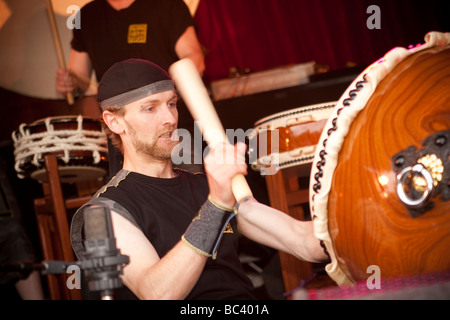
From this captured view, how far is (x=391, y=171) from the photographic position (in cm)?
113

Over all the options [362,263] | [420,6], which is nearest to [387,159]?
[362,263]

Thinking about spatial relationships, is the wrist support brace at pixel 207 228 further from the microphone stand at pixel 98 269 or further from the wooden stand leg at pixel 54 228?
the wooden stand leg at pixel 54 228

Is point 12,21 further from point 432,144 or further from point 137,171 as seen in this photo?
point 432,144

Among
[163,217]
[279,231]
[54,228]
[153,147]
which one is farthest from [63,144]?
[279,231]

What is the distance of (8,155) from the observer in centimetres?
315

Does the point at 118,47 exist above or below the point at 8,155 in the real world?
above

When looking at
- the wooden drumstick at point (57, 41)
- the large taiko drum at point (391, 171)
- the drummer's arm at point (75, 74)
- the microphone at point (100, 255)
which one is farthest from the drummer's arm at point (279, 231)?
the wooden drumstick at point (57, 41)

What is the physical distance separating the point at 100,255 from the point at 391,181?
630 mm

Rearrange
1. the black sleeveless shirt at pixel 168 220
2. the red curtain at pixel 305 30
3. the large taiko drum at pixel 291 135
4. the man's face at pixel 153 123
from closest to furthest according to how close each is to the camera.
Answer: the black sleeveless shirt at pixel 168 220
the man's face at pixel 153 123
the large taiko drum at pixel 291 135
the red curtain at pixel 305 30

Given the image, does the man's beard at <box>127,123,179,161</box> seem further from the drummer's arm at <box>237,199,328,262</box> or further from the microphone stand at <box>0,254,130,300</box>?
the microphone stand at <box>0,254,130,300</box>

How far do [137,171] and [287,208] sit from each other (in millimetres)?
955

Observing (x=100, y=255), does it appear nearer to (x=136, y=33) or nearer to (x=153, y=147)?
(x=153, y=147)

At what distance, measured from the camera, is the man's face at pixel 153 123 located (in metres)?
1.66

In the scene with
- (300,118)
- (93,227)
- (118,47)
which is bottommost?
(93,227)
